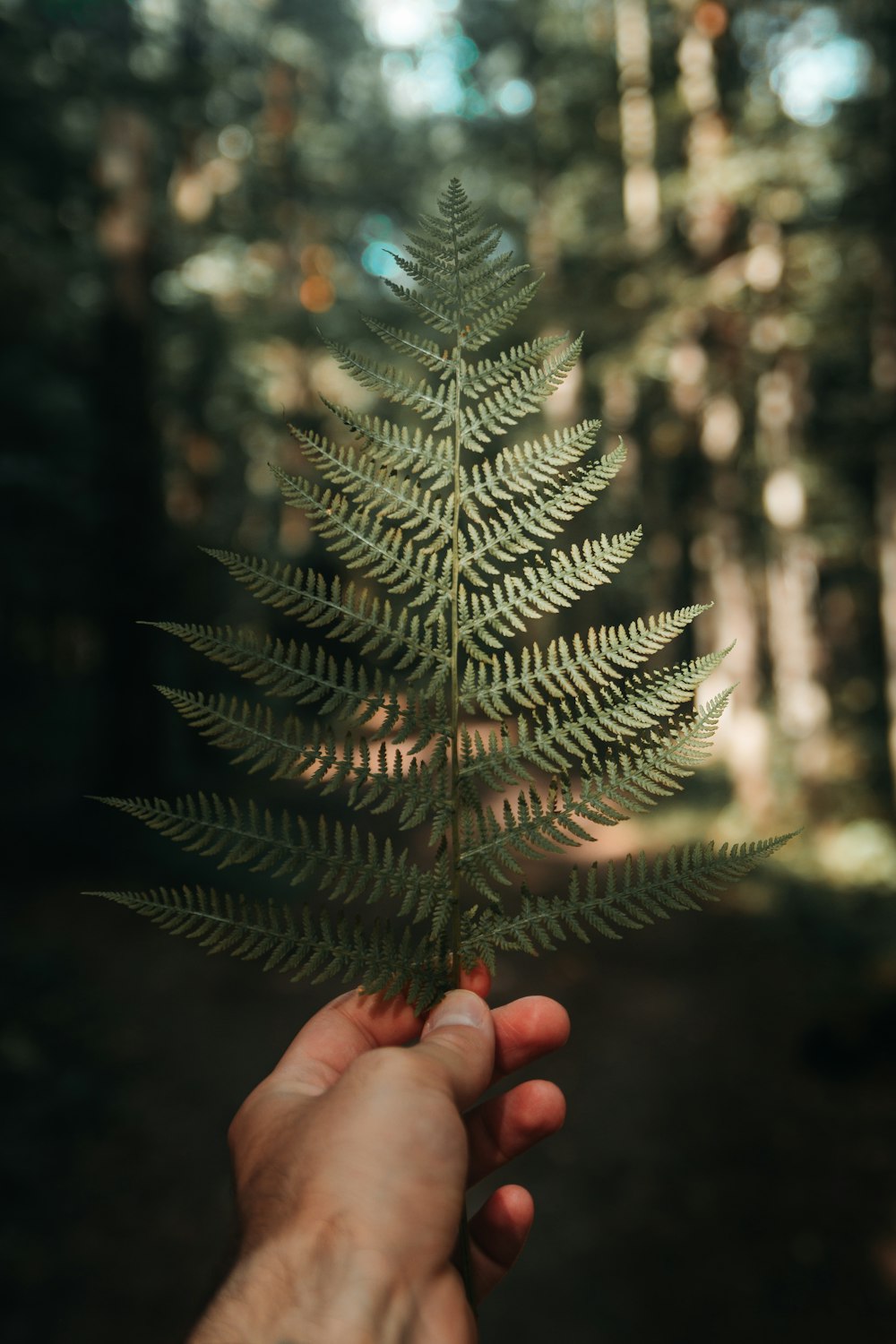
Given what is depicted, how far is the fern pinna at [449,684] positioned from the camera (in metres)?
1.39

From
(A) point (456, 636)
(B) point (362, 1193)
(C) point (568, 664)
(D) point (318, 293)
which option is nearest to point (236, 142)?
(D) point (318, 293)

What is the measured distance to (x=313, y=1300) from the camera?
1314mm

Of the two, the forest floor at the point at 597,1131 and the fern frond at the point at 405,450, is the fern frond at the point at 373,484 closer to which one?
the fern frond at the point at 405,450

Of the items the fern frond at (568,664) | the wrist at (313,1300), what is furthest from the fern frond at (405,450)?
the wrist at (313,1300)

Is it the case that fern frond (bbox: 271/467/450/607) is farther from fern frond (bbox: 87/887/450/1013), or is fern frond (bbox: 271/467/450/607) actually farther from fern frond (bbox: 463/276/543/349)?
fern frond (bbox: 87/887/450/1013)

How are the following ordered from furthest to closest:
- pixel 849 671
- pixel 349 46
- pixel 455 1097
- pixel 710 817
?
pixel 849 671
pixel 349 46
pixel 710 817
pixel 455 1097

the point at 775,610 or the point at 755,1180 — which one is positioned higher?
the point at 775,610

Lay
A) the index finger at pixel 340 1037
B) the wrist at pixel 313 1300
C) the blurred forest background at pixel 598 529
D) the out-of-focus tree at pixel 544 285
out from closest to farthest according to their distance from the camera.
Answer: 1. the wrist at pixel 313 1300
2. the index finger at pixel 340 1037
3. the blurred forest background at pixel 598 529
4. the out-of-focus tree at pixel 544 285

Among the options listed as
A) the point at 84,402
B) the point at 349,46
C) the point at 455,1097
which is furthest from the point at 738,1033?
the point at 349,46

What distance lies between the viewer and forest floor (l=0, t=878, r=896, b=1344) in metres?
4.64

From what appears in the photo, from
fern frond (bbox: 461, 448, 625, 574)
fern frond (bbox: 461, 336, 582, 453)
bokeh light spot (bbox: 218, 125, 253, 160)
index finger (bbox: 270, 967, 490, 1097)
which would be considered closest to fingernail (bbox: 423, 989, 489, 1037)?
index finger (bbox: 270, 967, 490, 1097)

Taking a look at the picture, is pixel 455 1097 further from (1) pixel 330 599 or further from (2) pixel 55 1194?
(2) pixel 55 1194

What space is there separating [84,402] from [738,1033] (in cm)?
1117

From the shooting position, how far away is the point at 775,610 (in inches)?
543
